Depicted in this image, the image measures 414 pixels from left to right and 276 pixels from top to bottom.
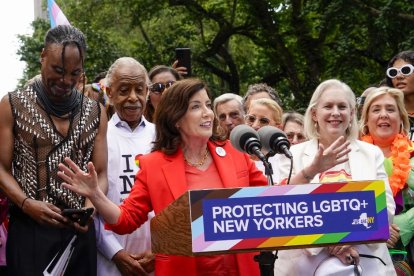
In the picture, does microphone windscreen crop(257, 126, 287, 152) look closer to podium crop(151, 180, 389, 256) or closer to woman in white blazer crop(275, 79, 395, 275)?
woman in white blazer crop(275, 79, 395, 275)

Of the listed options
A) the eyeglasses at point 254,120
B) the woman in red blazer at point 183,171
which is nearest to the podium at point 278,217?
the woman in red blazer at point 183,171

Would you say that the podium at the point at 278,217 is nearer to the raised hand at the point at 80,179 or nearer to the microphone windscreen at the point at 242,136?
the microphone windscreen at the point at 242,136

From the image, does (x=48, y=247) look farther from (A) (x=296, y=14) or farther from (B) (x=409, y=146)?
(A) (x=296, y=14)

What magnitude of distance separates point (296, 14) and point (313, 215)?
1912cm

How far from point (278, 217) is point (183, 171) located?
1103 millimetres

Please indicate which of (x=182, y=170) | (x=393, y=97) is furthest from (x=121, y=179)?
(x=393, y=97)

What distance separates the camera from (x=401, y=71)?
Answer: 732 cm

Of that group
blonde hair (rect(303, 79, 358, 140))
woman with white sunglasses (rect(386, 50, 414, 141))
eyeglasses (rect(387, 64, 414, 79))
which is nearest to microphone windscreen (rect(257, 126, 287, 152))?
blonde hair (rect(303, 79, 358, 140))

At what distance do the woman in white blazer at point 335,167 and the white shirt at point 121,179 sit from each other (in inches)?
42.4

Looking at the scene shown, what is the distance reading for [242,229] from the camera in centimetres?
371

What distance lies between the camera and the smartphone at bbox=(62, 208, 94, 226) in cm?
482

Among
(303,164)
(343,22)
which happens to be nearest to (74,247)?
(303,164)

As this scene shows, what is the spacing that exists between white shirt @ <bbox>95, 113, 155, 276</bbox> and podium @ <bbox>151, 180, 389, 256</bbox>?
5.47ft

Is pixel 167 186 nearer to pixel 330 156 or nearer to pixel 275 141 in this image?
pixel 275 141
